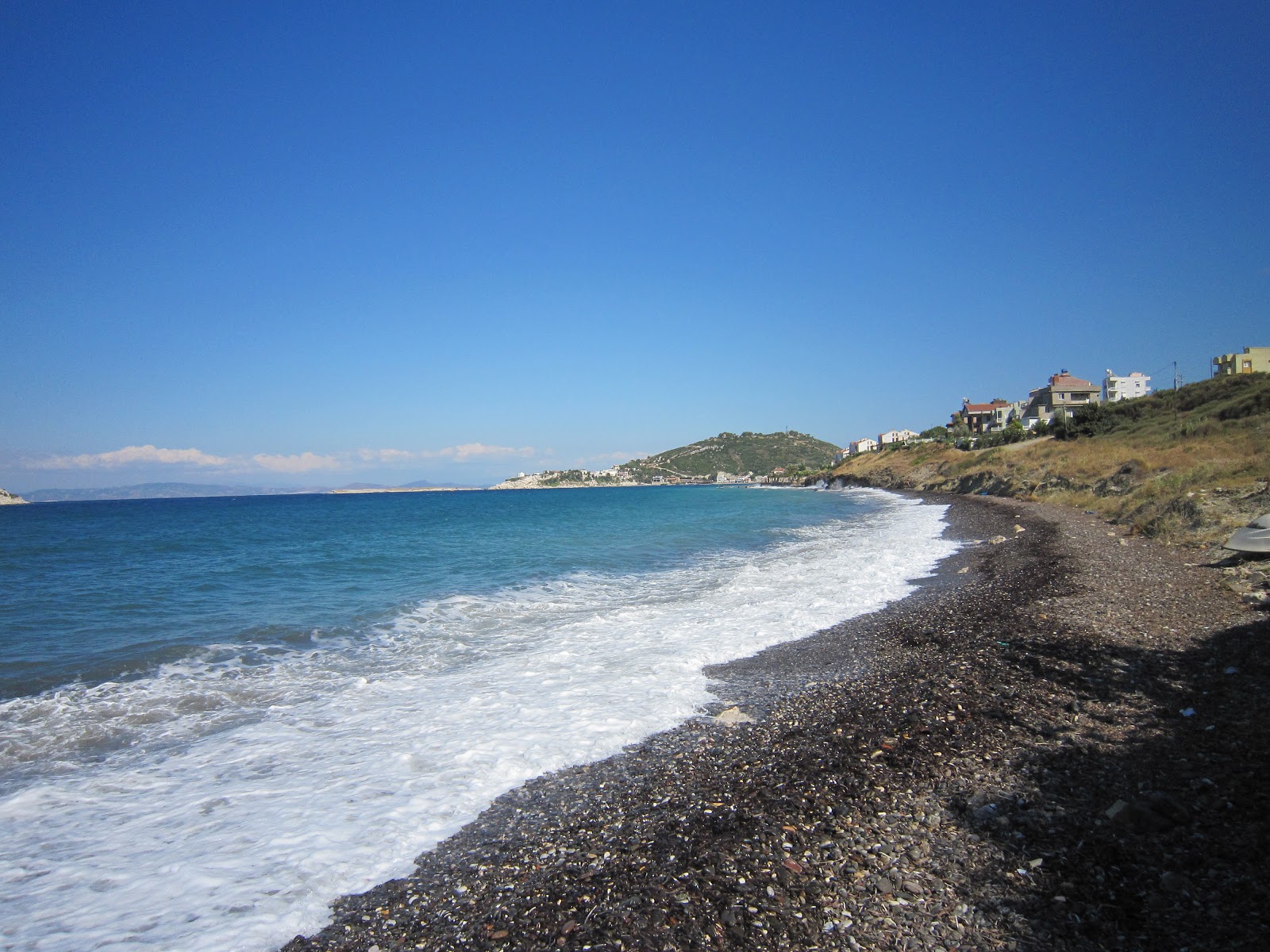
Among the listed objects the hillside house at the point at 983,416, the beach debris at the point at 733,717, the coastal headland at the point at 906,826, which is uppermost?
the hillside house at the point at 983,416

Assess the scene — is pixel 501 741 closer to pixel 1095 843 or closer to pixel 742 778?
pixel 742 778

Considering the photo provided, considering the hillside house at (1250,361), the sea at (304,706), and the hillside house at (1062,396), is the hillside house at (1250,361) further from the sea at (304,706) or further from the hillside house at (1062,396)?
the sea at (304,706)

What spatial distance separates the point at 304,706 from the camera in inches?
382

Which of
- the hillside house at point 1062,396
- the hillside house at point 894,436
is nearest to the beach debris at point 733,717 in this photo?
the hillside house at point 1062,396

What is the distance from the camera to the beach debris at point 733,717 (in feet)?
25.4

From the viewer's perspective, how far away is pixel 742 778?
614 cm

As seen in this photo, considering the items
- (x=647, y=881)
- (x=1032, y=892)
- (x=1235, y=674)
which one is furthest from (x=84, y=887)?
(x=1235, y=674)

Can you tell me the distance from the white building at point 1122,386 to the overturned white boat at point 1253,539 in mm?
105554

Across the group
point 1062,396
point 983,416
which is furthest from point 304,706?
point 983,416

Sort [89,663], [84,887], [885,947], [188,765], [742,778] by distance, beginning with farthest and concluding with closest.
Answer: [89,663] < [188,765] < [742,778] < [84,887] < [885,947]

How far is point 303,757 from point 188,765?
1343mm

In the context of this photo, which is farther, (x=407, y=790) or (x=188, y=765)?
(x=188, y=765)

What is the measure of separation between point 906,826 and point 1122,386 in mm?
123168

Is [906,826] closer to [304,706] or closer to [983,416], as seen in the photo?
[304,706]
